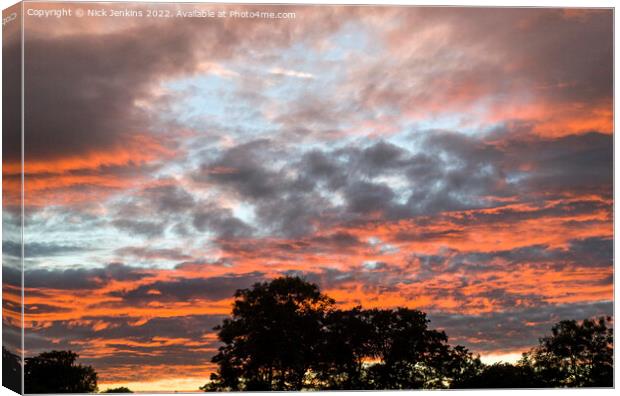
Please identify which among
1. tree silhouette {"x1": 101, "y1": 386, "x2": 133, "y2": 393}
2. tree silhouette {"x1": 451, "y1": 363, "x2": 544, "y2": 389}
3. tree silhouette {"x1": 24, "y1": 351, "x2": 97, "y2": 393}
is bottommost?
tree silhouette {"x1": 451, "y1": 363, "x2": 544, "y2": 389}

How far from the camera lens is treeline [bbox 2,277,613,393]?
747 inches

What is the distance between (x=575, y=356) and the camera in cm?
1977

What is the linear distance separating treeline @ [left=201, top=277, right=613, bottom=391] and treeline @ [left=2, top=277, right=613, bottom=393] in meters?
0.02

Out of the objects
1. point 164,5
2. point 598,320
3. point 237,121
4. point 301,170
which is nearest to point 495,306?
point 598,320

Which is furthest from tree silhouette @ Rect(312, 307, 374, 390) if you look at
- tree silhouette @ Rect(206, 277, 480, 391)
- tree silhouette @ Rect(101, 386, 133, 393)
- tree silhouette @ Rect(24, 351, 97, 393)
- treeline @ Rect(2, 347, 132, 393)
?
tree silhouette @ Rect(24, 351, 97, 393)

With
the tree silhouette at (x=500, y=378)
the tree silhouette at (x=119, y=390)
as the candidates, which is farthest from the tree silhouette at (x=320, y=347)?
the tree silhouette at (x=119, y=390)

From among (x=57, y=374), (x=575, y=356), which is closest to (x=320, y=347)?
(x=57, y=374)

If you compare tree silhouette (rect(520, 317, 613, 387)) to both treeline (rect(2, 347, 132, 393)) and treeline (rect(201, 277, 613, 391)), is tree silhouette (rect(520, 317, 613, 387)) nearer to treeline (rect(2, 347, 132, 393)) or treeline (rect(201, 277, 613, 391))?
treeline (rect(201, 277, 613, 391))

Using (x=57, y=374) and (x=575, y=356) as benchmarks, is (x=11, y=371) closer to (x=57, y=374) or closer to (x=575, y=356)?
(x=57, y=374)

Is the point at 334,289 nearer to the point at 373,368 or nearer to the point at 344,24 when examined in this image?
the point at 373,368

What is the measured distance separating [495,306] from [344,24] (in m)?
5.35

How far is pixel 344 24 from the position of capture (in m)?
19.1

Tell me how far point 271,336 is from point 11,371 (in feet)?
13.8

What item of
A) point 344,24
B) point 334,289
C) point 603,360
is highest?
point 344,24
